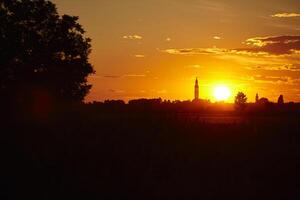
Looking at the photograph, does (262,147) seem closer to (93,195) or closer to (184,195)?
(184,195)

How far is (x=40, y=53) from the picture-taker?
1619 inches

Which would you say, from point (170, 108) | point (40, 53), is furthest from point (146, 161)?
point (170, 108)

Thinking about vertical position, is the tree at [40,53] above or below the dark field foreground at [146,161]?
above

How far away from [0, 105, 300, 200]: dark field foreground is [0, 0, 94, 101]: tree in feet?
60.0

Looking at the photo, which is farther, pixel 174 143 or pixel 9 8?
pixel 9 8

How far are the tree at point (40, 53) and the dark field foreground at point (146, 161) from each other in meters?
18.3

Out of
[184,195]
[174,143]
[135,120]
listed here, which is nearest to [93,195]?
[184,195]

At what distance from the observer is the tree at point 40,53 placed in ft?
129

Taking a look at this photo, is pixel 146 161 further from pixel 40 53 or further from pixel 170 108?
pixel 170 108

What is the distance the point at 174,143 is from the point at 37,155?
16.5 ft

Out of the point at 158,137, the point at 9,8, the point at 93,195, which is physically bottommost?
the point at 93,195

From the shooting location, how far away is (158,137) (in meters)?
18.8

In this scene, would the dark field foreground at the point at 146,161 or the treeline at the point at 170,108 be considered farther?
the treeline at the point at 170,108

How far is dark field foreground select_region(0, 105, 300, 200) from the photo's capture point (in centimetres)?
1323
